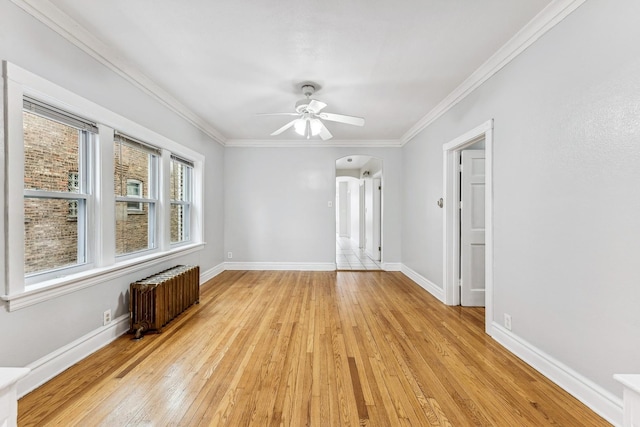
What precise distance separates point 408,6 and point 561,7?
3.39 feet

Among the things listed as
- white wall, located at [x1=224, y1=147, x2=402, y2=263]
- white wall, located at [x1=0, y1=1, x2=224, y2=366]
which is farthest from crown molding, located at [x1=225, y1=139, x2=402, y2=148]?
white wall, located at [x1=0, y1=1, x2=224, y2=366]

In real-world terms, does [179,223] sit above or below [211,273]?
above

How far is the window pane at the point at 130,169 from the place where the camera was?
9.30 feet

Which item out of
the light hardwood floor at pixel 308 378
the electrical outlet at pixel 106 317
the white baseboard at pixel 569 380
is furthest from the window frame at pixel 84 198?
the white baseboard at pixel 569 380

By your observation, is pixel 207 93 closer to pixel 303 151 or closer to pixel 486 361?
pixel 303 151

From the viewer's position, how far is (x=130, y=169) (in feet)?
10.0

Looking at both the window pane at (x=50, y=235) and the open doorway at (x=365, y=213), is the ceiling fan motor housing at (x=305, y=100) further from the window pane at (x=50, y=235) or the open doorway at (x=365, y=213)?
the open doorway at (x=365, y=213)

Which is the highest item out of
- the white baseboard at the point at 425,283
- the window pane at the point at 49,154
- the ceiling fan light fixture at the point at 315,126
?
the ceiling fan light fixture at the point at 315,126

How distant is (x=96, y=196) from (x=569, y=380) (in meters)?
3.93

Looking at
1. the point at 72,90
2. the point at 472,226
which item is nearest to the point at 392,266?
the point at 472,226

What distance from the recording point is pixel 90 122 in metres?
2.43

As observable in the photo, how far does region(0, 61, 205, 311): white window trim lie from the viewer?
5.78ft

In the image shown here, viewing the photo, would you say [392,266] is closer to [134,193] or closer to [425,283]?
[425,283]

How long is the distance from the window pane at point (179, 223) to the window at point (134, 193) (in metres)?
0.59
